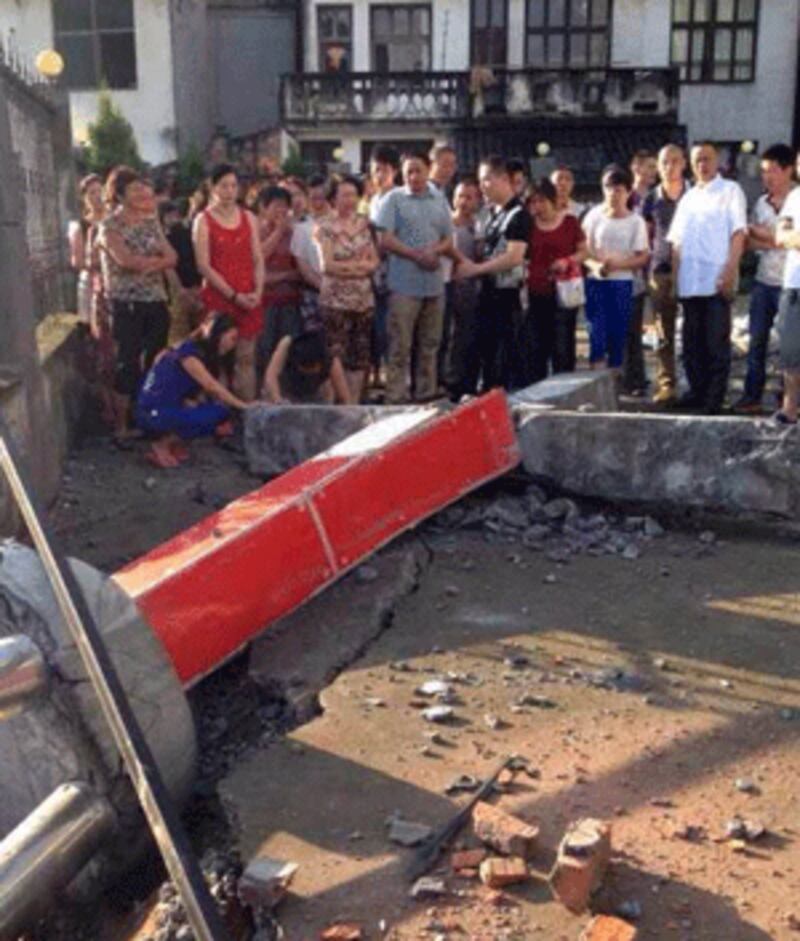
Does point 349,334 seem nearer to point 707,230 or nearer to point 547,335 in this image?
point 547,335

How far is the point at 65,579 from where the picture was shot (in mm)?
1815

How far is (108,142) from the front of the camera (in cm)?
2259

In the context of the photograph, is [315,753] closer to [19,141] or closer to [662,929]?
[662,929]

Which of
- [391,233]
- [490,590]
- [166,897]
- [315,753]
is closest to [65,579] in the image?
[166,897]

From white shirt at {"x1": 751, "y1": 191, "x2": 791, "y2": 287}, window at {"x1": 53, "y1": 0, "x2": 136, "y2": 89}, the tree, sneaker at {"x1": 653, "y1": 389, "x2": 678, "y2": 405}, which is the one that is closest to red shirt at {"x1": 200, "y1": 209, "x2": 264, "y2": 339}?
sneaker at {"x1": 653, "y1": 389, "x2": 678, "y2": 405}

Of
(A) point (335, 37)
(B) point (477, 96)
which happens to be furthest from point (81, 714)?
(A) point (335, 37)

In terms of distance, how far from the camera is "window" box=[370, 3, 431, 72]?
28.3 meters

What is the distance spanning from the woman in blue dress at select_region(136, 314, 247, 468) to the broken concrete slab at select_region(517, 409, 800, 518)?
1865mm

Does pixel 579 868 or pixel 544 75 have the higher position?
pixel 544 75

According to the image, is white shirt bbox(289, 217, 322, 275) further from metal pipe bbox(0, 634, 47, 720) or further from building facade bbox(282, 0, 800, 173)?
building facade bbox(282, 0, 800, 173)

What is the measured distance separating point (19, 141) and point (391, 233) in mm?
2418

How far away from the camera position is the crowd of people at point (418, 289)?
7.44m

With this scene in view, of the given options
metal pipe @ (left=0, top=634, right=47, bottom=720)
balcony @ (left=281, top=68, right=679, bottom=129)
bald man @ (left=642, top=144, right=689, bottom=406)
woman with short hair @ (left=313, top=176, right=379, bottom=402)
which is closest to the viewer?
metal pipe @ (left=0, top=634, right=47, bottom=720)

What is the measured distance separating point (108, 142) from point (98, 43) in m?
4.54
